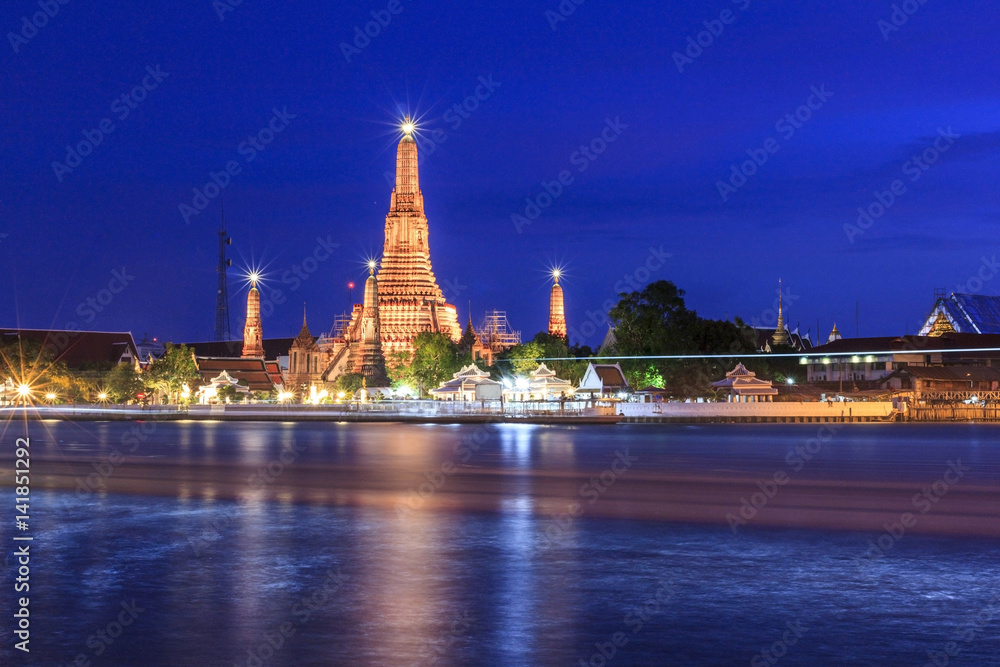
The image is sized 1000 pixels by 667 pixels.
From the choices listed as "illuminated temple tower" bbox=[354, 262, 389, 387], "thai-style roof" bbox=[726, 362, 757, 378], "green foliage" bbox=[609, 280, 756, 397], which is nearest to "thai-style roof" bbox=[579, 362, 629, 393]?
"green foliage" bbox=[609, 280, 756, 397]

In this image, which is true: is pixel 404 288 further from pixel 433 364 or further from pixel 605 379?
pixel 605 379

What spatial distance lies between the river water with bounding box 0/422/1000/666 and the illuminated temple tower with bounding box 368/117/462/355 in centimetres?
5907

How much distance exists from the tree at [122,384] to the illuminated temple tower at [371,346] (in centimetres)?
1653

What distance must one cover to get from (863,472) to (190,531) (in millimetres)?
18086

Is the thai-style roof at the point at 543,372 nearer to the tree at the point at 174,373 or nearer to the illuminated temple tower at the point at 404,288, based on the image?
the illuminated temple tower at the point at 404,288

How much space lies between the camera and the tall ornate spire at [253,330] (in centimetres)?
10569

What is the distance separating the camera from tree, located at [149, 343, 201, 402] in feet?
263

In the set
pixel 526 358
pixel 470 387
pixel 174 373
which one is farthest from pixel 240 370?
pixel 470 387

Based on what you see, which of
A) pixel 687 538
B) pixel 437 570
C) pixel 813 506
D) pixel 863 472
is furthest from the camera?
pixel 863 472

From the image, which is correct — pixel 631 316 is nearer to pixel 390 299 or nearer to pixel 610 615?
pixel 390 299

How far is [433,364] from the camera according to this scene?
75500 mm

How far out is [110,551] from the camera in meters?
15.0

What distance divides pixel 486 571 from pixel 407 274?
76.6m

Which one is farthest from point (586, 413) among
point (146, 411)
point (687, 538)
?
point (687, 538)
